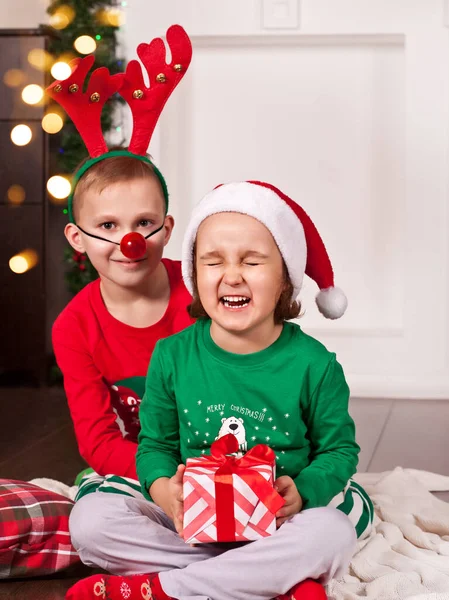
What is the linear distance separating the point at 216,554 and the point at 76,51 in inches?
96.0

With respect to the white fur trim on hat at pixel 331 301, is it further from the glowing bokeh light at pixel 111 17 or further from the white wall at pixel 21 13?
the white wall at pixel 21 13

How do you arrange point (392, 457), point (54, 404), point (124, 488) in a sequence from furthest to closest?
point (54, 404)
point (392, 457)
point (124, 488)

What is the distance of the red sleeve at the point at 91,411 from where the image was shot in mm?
1623

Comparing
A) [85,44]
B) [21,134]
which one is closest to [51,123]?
[21,134]

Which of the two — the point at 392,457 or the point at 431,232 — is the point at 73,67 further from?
the point at 431,232

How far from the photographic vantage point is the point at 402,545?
1545 mm

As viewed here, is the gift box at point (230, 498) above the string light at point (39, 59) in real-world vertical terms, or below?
below

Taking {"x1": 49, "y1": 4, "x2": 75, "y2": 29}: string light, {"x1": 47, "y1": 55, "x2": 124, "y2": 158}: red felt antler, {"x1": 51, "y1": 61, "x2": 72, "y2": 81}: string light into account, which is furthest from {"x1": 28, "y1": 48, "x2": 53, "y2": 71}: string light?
{"x1": 47, "y1": 55, "x2": 124, "y2": 158}: red felt antler

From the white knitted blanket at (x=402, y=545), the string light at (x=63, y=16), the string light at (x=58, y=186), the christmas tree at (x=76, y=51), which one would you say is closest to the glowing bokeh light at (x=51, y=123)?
the christmas tree at (x=76, y=51)

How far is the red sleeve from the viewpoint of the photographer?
1.62 meters

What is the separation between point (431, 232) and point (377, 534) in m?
1.90

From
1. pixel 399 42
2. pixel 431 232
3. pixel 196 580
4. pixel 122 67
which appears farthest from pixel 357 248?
pixel 196 580

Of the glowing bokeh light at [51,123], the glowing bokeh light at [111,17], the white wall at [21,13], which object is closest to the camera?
the glowing bokeh light at [51,123]

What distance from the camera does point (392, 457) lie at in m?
2.25
